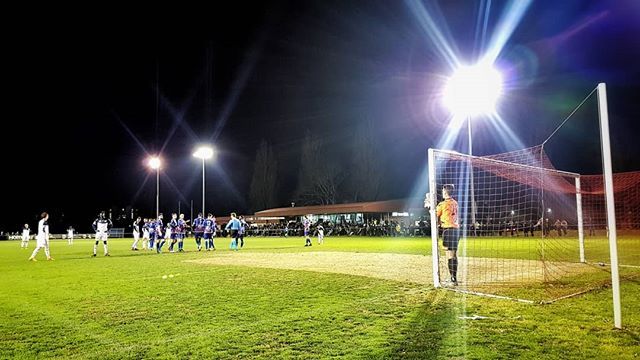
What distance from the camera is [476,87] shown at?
25.5 meters

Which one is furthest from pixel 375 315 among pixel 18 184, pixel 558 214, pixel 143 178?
pixel 143 178

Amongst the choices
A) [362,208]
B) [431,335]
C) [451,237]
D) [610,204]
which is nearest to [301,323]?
[431,335]

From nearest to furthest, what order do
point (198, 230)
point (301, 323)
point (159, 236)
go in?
point (301, 323) < point (159, 236) < point (198, 230)

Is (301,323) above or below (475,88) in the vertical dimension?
below

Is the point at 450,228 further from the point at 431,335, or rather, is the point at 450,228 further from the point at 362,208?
the point at 362,208

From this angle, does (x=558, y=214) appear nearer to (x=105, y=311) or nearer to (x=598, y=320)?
(x=598, y=320)

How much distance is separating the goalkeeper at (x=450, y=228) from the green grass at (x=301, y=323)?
0.95 meters

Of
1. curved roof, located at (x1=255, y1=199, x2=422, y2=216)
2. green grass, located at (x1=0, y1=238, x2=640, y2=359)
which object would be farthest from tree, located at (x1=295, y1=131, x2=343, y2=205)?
green grass, located at (x1=0, y1=238, x2=640, y2=359)

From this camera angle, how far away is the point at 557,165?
5334 centimetres

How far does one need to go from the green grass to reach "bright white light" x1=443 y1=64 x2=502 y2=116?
16644 millimetres

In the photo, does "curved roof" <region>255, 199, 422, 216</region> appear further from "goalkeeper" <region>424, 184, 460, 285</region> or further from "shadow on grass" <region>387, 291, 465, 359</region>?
"shadow on grass" <region>387, 291, 465, 359</region>

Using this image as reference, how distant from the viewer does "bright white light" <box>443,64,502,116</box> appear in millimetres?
25516

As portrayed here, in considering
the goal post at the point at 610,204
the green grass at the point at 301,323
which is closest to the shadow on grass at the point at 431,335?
the green grass at the point at 301,323

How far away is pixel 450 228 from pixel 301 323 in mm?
4990
